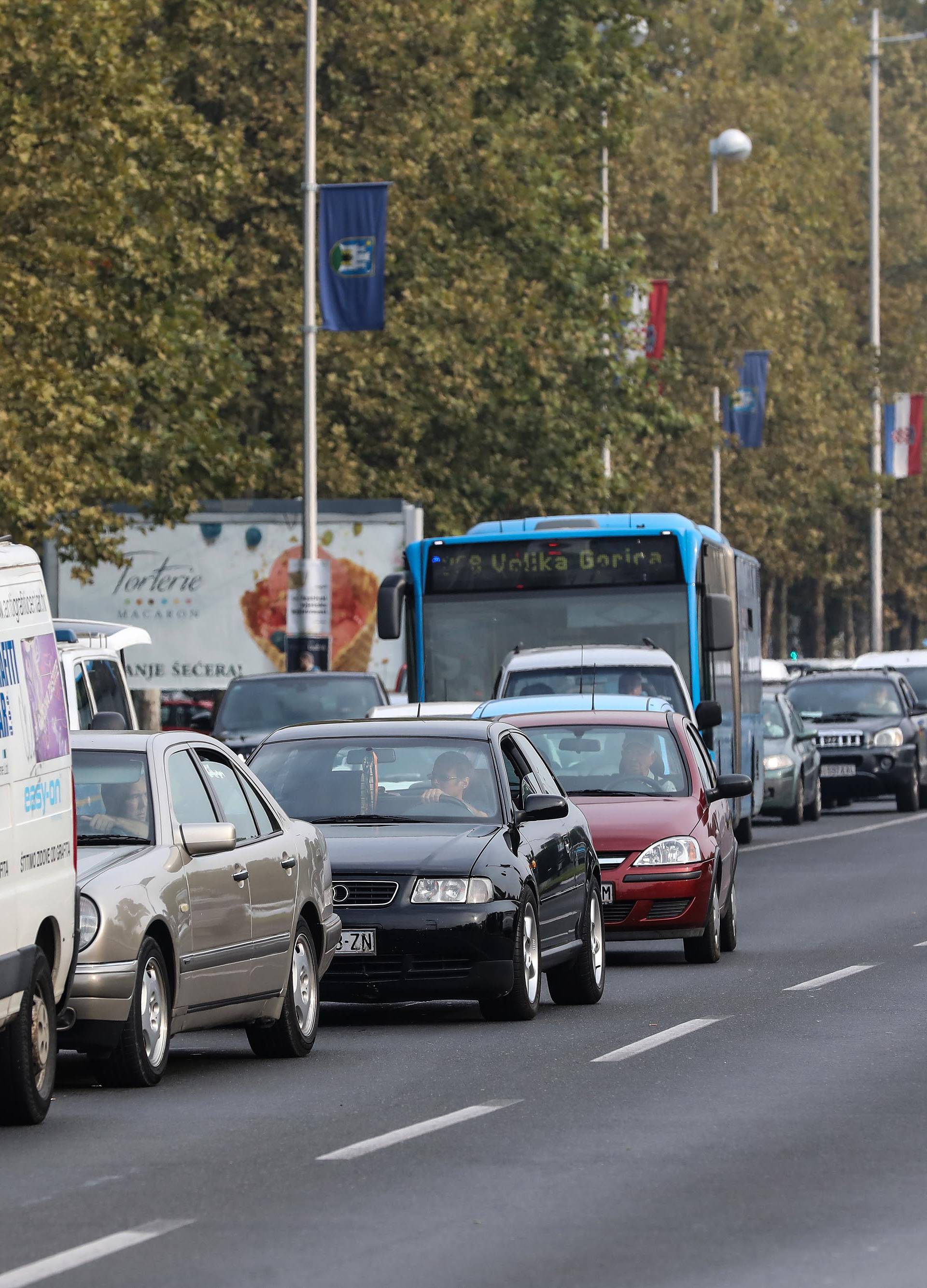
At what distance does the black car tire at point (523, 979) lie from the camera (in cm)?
1416

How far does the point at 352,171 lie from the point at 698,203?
22494mm

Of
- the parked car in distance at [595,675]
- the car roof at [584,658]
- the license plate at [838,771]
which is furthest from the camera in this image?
the license plate at [838,771]

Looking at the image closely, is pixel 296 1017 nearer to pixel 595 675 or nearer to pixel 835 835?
pixel 595 675

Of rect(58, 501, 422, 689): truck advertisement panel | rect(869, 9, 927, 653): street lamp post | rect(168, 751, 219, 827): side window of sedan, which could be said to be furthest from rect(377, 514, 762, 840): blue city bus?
rect(869, 9, 927, 653): street lamp post

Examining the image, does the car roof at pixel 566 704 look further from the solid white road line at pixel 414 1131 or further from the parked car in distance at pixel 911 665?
the parked car in distance at pixel 911 665

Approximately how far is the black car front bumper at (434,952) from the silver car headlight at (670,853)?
3.18 m

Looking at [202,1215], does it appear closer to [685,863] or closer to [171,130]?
[685,863]

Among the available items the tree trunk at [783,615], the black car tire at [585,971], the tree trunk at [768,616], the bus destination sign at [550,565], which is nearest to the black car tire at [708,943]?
the black car tire at [585,971]

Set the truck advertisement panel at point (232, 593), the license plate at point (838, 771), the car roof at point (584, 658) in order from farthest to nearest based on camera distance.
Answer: the license plate at point (838, 771) → the truck advertisement panel at point (232, 593) → the car roof at point (584, 658)

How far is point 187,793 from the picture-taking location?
1235cm

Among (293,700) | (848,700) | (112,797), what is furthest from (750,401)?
(112,797)

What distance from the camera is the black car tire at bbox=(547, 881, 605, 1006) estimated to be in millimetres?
15359

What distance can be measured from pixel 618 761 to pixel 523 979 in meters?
4.14

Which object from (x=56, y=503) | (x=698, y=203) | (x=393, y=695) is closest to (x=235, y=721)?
(x=56, y=503)
